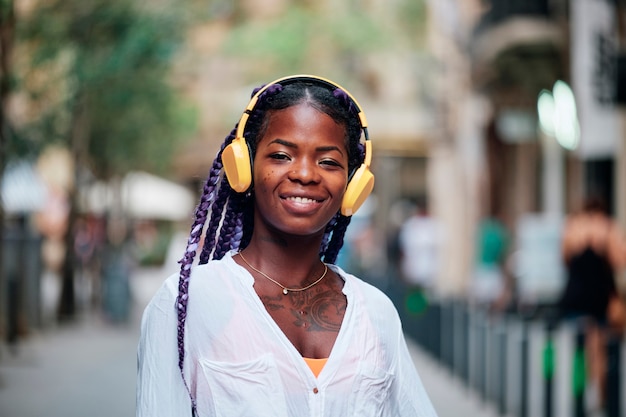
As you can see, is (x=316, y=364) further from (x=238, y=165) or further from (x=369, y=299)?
(x=238, y=165)

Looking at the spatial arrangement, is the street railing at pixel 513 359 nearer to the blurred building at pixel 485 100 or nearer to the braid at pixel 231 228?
the blurred building at pixel 485 100

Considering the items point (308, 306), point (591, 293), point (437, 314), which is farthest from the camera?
point (437, 314)

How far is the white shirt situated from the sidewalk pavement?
24.8 feet

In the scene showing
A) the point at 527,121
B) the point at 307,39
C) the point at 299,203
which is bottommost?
the point at 299,203

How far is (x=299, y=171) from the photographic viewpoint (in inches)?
110

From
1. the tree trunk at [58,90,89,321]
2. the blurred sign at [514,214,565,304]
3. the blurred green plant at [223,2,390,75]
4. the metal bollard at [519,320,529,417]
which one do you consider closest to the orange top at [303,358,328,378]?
the metal bollard at [519,320,529,417]

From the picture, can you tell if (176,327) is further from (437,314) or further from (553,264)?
(553,264)

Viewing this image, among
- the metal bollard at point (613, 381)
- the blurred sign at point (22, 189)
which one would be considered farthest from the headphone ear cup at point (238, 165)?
the blurred sign at point (22, 189)

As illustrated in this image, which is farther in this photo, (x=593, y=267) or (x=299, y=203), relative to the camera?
(x=593, y=267)

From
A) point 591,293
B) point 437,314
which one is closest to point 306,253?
point 591,293

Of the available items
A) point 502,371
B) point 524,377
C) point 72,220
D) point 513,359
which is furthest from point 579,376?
point 72,220

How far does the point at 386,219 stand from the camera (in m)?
42.6

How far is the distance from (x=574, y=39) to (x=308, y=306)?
11.5 meters

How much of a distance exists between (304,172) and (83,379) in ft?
34.6
